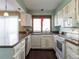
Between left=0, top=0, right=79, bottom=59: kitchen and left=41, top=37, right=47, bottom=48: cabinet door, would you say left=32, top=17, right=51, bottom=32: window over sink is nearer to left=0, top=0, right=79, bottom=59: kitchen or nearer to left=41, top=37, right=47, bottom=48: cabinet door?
left=0, top=0, right=79, bottom=59: kitchen

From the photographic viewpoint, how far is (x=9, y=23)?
7.65 m

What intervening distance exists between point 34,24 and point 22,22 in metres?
1.82

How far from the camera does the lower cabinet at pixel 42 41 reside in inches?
291

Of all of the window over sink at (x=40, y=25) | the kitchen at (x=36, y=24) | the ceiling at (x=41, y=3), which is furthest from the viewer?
the window over sink at (x=40, y=25)


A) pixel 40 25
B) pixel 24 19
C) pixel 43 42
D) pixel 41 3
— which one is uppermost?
pixel 41 3

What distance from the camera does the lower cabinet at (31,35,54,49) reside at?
7391 millimetres

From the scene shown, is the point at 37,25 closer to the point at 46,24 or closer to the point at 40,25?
the point at 40,25

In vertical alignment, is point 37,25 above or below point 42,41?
above

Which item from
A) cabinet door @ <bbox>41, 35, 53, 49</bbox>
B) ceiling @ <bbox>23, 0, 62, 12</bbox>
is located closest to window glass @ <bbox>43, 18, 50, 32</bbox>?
ceiling @ <bbox>23, 0, 62, 12</bbox>

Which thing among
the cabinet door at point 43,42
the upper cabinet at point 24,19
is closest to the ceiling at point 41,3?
the upper cabinet at point 24,19

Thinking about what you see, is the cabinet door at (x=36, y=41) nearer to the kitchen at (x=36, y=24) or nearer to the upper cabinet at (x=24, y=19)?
the kitchen at (x=36, y=24)

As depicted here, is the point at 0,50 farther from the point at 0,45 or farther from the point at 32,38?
the point at 32,38

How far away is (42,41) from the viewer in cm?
743

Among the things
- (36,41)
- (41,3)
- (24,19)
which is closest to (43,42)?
(36,41)
